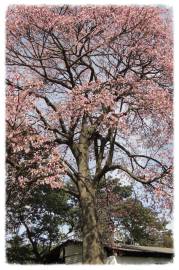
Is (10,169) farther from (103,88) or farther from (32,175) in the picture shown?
(103,88)

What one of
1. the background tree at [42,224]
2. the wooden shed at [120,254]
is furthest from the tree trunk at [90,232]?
the background tree at [42,224]

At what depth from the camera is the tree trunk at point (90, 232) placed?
16484mm

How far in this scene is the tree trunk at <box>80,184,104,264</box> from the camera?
16.5m

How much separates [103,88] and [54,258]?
16958 millimetres

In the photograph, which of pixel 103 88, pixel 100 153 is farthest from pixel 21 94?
pixel 100 153

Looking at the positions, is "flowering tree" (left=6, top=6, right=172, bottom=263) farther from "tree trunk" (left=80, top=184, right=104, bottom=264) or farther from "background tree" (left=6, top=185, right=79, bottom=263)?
"background tree" (left=6, top=185, right=79, bottom=263)

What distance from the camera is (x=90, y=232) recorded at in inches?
664

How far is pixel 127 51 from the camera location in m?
18.4

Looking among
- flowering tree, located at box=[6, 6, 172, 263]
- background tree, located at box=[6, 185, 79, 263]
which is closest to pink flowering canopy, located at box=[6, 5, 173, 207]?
flowering tree, located at box=[6, 6, 172, 263]

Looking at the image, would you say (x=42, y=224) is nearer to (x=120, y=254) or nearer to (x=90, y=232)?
(x=120, y=254)

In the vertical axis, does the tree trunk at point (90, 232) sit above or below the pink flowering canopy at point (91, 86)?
below

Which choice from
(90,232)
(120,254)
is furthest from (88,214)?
(120,254)

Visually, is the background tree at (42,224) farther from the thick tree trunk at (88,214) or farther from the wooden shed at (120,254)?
the thick tree trunk at (88,214)

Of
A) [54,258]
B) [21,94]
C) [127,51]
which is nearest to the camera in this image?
[21,94]
